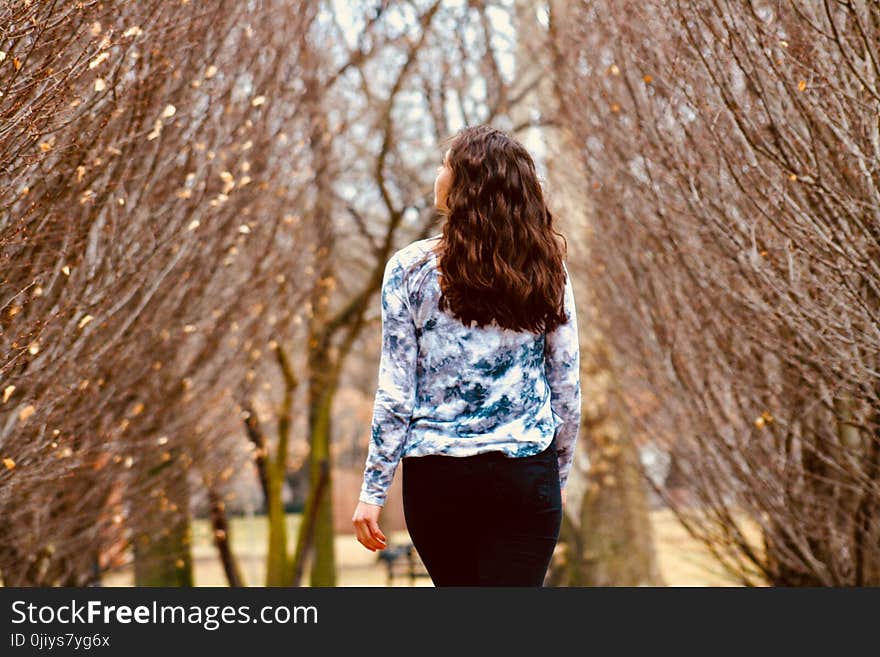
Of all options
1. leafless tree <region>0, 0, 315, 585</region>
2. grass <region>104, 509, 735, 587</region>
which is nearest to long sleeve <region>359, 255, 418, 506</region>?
leafless tree <region>0, 0, 315, 585</region>

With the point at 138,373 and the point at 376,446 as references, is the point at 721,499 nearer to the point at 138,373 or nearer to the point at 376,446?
the point at 138,373

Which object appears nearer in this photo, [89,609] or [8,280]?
[89,609]

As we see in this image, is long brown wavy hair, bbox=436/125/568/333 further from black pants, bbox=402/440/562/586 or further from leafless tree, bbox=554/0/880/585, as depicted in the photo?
leafless tree, bbox=554/0/880/585

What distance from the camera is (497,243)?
2770mm

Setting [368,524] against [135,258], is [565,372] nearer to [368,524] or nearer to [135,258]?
[368,524]

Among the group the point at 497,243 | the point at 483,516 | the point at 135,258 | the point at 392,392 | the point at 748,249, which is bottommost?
the point at 483,516

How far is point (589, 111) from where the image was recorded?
20.0 ft

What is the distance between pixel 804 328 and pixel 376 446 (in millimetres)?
2047

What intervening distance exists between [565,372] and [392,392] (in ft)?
1.55

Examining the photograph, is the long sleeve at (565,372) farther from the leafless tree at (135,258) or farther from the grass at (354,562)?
the grass at (354,562)

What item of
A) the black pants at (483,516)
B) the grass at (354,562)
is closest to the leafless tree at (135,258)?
the grass at (354,562)

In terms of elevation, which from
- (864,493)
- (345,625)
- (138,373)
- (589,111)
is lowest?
(345,625)

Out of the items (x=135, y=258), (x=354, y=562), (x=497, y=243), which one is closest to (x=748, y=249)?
(x=497, y=243)

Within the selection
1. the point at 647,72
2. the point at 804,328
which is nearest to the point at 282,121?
the point at 647,72
